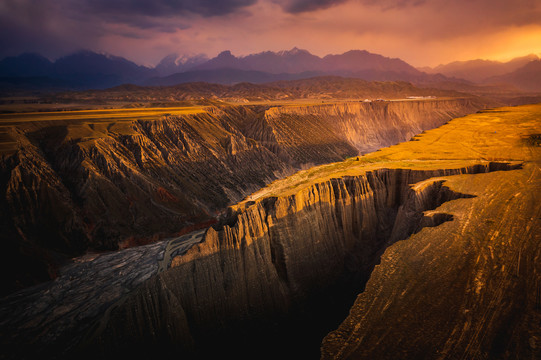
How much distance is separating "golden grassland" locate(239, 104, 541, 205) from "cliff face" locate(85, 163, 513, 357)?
2576 millimetres

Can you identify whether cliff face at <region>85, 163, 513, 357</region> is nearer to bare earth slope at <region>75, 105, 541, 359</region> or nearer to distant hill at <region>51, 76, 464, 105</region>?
bare earth slope at <region>75, 105, 541, 359</region>

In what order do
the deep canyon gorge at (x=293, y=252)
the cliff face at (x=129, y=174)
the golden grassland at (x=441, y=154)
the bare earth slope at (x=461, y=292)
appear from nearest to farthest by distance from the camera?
1. the bare earth slope at (x=461, y=292)
2. the deep canyon gorge at (x=293, y=252)
3. the golden grassland at (x=441, y=154)
4. the cliff face at (x=129, y=174)

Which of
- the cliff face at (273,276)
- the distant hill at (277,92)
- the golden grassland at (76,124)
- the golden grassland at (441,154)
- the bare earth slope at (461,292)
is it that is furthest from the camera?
the distant hill at (277,92)

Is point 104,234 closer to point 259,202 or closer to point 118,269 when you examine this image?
point 118,269

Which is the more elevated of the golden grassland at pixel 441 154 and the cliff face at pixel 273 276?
the golden grassland at pixel 441 154

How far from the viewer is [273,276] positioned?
2233cm

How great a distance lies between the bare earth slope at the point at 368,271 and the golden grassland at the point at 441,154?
35 cm

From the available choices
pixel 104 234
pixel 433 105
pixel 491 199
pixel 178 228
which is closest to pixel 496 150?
pixel 491 199

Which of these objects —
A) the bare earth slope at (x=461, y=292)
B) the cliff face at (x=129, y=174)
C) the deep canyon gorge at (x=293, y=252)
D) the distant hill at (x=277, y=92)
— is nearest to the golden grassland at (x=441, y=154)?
the deep canyon gorge at (x=293, y=252)

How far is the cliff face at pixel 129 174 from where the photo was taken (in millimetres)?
34938

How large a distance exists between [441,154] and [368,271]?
1779 centimetres

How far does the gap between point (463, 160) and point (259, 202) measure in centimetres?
2110

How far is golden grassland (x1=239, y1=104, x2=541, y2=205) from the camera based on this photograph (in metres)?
27.9

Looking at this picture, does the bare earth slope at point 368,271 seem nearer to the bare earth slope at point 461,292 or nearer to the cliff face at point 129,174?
the bare earth slope at point 461,292
